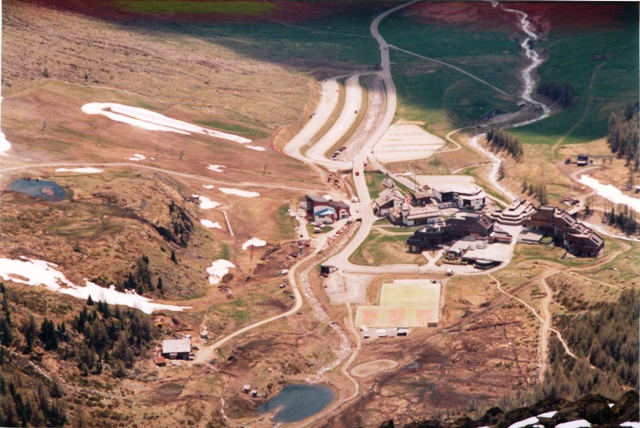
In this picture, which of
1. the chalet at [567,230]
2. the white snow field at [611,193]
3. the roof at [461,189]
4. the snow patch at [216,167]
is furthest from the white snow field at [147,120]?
the chalet at [567,230]

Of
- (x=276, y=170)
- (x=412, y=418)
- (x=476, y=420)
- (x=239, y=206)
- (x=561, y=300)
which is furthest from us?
(x=276, y=170)

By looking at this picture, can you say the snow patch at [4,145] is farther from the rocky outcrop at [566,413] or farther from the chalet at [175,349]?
the rocky outcrop at [566,413]

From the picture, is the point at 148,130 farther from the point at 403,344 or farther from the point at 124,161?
the point at 403,344

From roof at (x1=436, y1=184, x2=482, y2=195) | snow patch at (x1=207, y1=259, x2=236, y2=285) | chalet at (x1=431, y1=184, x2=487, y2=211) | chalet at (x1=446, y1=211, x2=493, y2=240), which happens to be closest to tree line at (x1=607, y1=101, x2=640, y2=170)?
roof at (x1=436, y1=184, x2=482, y2=195)

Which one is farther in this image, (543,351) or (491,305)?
(491,305)

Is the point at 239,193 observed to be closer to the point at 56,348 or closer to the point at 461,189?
the point at 461,189

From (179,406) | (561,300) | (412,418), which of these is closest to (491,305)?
(561,300)
